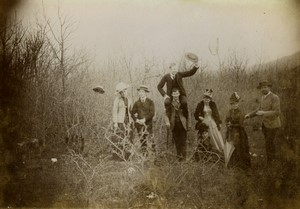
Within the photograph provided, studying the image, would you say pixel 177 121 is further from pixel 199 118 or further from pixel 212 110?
pixel 212 110

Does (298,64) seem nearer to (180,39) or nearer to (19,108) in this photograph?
(180,39)

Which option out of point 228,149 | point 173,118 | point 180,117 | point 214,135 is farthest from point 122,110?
point 228,149

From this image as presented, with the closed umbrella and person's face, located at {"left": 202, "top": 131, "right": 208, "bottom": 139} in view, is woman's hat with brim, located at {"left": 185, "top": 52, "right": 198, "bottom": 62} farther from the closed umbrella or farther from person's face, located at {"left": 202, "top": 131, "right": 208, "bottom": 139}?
the closed umbrella

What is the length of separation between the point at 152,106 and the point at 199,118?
0.73 m

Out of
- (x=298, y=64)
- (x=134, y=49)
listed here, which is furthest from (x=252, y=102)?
(x=134, y=49)

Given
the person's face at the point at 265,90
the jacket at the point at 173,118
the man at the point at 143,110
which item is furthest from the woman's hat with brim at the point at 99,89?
the person's face at the point at 265,90

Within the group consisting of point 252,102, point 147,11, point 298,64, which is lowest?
point 252,102

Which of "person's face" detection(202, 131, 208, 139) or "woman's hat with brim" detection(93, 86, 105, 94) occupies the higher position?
"woman's hat with brim" detection(93, 86, 105, 94)

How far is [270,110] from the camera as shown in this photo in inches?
240

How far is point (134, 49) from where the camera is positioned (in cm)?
611

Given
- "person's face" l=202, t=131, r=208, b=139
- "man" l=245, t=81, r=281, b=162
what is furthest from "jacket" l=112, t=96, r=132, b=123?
"man" l=245, t=81, r=281, b=162

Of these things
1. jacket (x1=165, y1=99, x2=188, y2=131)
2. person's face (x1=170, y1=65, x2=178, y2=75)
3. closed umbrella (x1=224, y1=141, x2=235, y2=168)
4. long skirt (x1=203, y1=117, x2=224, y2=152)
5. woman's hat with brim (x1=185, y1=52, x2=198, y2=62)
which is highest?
woman's hat with brim (x1=185, y1=52, x2=198, y2=62)

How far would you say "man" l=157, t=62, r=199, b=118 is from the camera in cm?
612

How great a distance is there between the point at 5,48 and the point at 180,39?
2.66 meters
